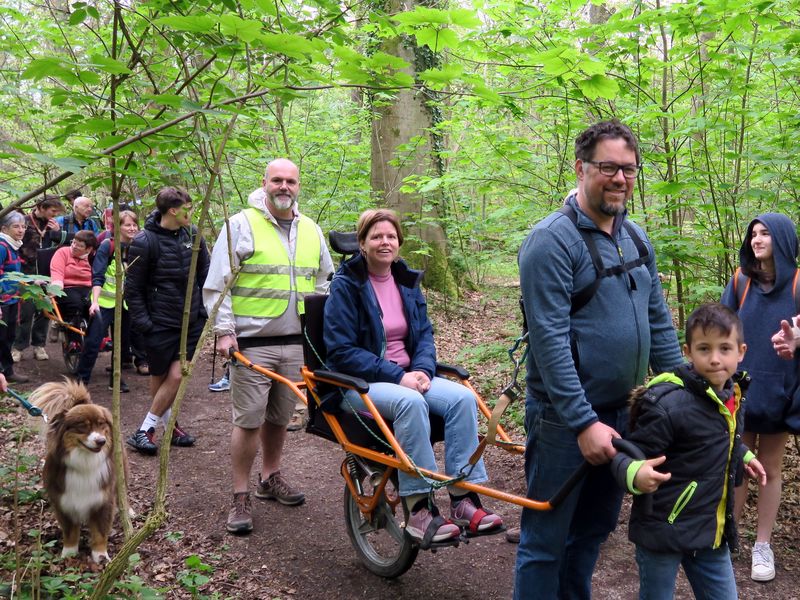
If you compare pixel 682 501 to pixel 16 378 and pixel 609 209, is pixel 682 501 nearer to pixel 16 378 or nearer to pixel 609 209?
pixel 609 209

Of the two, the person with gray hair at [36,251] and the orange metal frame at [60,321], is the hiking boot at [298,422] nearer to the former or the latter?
the orange metal frame at [60,321]

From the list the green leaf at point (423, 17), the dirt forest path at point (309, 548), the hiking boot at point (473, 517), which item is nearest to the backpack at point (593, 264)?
the green leaf at point (423, 17)

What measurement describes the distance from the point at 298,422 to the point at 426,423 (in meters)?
4.00

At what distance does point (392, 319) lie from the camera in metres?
4.04

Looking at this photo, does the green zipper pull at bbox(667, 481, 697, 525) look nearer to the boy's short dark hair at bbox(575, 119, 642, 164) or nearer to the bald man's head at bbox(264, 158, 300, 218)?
the boy's short dark hair at bbox(575, 119, 642, 164)

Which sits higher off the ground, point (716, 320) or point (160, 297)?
point (716, 320)

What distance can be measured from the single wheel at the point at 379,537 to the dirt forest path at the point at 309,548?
98 mm

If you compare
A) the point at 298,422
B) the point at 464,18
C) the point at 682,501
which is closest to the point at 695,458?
the point at 682,501

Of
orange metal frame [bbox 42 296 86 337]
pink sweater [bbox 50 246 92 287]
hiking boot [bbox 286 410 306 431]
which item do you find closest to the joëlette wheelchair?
hiking boot [bbox 286 410 306 431]

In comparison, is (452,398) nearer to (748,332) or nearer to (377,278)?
(377,278)

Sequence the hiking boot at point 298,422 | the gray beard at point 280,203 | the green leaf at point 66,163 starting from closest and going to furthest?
the green leaf at point 66,163 → the gray beard at point 280,203 → the hiking boot at point 298,422

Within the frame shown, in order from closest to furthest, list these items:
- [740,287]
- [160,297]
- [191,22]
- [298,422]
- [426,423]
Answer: [191,22]
[426,423]
[740,287]
[160,297]
[298,422]

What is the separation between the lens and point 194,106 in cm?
228

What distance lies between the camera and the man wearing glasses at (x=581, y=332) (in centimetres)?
263
